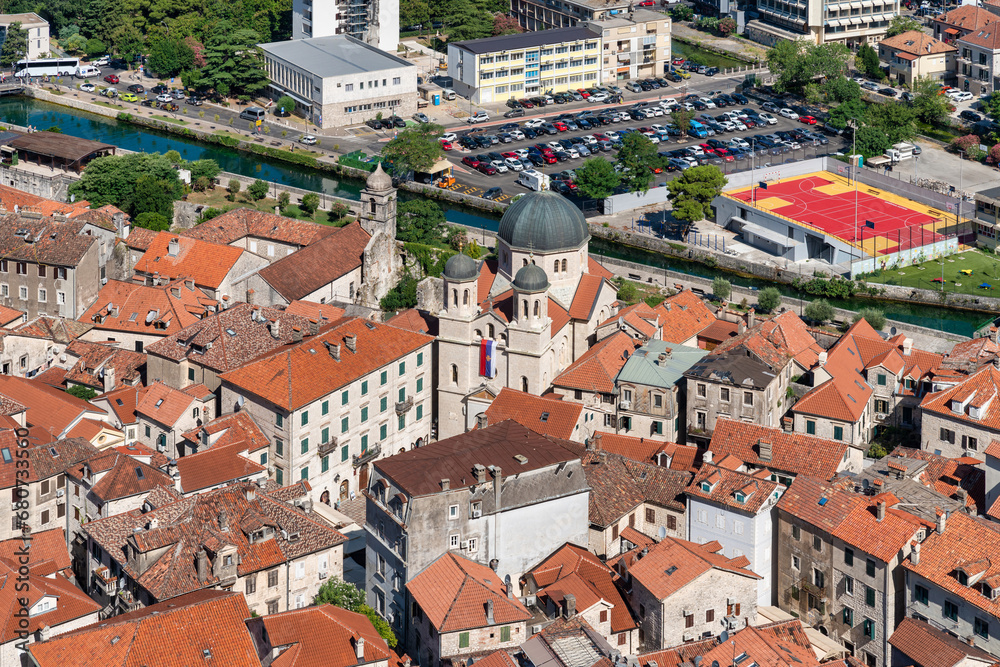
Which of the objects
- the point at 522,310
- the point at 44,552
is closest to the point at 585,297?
the point at 522,310

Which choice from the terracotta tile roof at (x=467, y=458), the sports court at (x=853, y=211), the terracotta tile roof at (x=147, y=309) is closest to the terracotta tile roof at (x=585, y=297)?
the terracotta tile roof at (x=467, y=458)

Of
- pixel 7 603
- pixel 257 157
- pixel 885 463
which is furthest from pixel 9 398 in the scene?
pixel 257 157

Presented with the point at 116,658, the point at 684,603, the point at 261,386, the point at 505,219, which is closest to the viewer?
the point at 116,658

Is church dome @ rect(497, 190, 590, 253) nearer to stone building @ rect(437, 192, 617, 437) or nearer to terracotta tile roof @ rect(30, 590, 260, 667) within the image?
stone building @ rect(437, 192, 617, 437)

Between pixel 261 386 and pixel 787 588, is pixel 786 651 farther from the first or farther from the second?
pixel 261 386

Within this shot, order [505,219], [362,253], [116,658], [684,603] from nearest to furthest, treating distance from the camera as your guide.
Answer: [116,658] → [684,603] → [505,219] → [362,253]

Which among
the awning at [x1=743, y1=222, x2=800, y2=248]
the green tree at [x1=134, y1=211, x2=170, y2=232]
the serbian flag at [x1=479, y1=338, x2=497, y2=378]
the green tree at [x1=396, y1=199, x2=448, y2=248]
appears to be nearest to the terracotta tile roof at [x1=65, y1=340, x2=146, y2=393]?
the serbian flag at [x1=479, y1=338, x2=497, y2=378]

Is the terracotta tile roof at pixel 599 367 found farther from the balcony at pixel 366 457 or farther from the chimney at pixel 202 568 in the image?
the chimney at pixel 202 568

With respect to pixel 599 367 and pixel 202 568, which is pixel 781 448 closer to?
pixel 599 367
